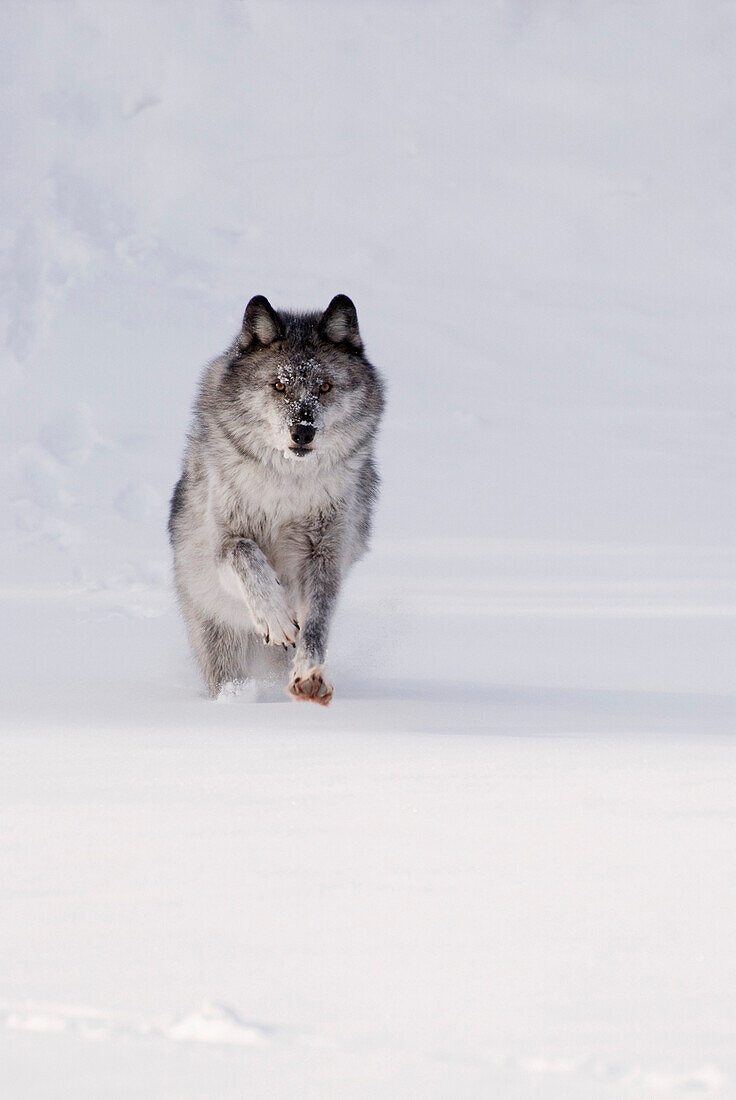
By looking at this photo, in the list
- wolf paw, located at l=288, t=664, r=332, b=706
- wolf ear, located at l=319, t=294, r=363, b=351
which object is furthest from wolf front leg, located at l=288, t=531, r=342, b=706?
wolf ear, located at l=319, t=294, r=363, b=351

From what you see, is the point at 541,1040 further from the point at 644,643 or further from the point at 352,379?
the point at 644,643

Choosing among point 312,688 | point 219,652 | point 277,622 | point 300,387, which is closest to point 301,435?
point 300,387

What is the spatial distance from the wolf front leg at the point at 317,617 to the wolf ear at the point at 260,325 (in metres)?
Result: 0.88

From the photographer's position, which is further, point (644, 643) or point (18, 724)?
point (644, 643)

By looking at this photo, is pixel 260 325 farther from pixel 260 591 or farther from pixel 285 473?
pixel 260 591

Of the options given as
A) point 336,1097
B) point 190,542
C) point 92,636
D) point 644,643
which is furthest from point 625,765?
point 92,636

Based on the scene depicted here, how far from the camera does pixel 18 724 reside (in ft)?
15.6

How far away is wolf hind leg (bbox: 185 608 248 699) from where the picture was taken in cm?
625

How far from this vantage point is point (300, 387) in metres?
5.68

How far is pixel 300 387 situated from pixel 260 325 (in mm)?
452

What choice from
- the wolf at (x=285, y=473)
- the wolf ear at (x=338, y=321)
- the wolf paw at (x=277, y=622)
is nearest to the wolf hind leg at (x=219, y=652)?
the wolf at (x=285, y=473)

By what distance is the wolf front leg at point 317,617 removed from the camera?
507 centimetres

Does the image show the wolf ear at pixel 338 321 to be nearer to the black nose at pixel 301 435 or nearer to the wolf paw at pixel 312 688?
the black nose at pixel 301 435

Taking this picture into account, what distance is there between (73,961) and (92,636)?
6361 millimetres
